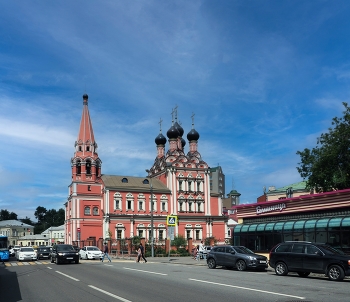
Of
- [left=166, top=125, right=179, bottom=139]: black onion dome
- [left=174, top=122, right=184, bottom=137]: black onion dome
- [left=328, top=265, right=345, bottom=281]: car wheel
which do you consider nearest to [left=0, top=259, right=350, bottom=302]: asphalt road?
[left=328, top=265, right=345, bottom=281]: car wheel

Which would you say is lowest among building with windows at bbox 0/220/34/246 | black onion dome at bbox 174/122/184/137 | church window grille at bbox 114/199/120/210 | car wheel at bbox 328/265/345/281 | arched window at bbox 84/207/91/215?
building with windows at bbox 0/220/34/246

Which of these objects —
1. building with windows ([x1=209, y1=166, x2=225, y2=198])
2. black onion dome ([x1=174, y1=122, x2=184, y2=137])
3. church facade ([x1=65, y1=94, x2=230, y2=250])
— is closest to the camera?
church facade ([x1=65, y1=94, x2=230, y2=250])

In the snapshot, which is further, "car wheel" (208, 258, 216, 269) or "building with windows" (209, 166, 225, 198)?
"building with windows" (209, 166, 225, 198)

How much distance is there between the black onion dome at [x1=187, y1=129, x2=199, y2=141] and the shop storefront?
4835cm

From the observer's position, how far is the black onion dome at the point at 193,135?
83812mm

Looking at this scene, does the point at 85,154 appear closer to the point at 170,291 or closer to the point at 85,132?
the point at 85,132

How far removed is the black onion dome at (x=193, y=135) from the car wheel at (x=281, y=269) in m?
63.4

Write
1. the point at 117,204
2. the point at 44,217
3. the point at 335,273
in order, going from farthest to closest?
the point at 44,217 < the point at 117,204 < the point at 335,273

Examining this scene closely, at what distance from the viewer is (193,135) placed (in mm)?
83812

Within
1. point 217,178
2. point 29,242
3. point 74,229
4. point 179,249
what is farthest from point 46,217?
point 179,249

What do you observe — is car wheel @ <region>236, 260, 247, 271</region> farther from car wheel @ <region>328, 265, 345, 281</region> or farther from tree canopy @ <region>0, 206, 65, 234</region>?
tree canopy @ <region>0, 206, 65, 234</region>

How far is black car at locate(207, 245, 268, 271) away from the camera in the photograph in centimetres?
2314

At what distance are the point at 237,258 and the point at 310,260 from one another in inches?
212

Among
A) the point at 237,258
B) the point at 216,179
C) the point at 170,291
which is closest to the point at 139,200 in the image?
the point at 237,258
